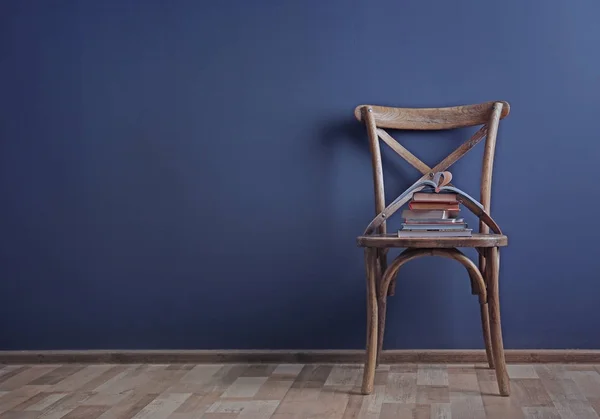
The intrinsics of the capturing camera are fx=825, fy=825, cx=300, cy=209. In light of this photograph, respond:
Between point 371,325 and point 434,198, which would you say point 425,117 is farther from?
point 371,325

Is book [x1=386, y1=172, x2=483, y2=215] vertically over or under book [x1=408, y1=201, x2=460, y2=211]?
over

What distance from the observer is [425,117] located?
Result: 275 centimetres

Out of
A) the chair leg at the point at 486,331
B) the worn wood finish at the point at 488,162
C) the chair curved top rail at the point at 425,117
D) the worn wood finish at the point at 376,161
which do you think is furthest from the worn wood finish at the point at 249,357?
the chair curved top rail at the point at 425,117

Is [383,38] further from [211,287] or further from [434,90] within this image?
[211,287]

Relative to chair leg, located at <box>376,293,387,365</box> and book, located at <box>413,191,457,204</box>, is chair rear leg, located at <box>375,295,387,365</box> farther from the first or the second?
book, located at <box>413,191,457,204</box>

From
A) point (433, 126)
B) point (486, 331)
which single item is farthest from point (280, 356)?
point (433, 126)

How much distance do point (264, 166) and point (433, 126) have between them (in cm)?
60

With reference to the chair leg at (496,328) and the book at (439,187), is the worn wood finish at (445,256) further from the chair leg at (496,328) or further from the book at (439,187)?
the book at (439,187)

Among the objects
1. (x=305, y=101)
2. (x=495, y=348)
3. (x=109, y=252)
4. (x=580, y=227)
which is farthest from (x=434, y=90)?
(x=109, y=252)

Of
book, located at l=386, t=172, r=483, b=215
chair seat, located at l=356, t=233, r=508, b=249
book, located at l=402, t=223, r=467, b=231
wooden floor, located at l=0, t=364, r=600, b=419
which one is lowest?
wooden floor, located at l=0, t=364, r=600, b=419

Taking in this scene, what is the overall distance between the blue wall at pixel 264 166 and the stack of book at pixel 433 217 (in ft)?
1.23

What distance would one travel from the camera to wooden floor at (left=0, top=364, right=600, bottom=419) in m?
2.19

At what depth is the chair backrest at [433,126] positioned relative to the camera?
2.66m

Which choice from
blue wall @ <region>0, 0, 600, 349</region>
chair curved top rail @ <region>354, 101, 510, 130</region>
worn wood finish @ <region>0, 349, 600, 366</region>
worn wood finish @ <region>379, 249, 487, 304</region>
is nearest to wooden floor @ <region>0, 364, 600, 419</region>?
worn wood finish @ <region>0, 349, 600, 366</region>
